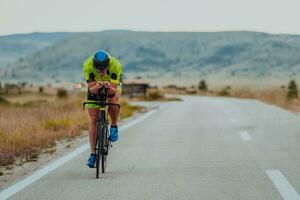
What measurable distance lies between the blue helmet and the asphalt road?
153 centimetres

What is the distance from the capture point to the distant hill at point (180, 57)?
545 ft

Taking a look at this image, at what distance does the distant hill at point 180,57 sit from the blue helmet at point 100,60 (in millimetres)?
143926

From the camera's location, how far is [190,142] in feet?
50.6

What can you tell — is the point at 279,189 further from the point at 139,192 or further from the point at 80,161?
the point at 80,161

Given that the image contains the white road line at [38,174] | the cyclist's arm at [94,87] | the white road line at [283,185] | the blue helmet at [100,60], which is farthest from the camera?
the cyclist's arm at [94,87]

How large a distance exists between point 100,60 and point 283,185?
2.87m

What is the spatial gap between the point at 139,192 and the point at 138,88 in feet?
169

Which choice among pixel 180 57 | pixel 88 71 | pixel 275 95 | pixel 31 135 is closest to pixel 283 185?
pixel 88 71

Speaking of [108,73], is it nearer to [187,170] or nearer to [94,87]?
[94,87]

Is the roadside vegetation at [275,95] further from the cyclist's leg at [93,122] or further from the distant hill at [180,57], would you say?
the distant hill at [180,57]

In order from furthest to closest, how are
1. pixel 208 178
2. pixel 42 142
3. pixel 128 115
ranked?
pixel 128 115 → pixel 42 142 → pixel 208 178

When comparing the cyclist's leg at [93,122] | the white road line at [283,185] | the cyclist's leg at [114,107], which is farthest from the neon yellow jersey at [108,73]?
the white road line at [283,185]

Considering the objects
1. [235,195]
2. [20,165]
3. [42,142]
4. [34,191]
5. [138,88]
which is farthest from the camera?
[138,88]

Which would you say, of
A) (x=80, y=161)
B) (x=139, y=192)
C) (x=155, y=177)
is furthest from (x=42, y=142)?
(x=139, y=192)
